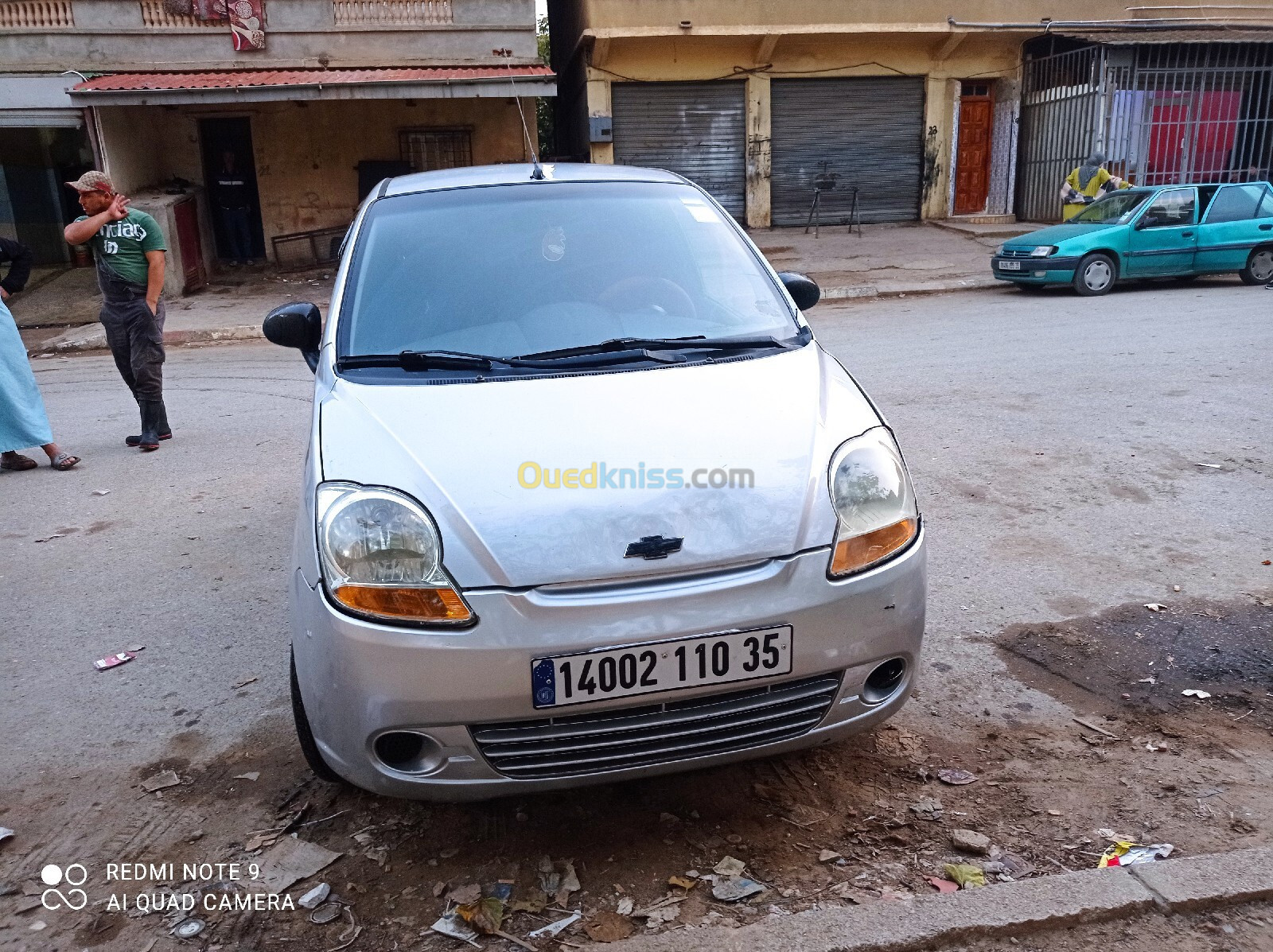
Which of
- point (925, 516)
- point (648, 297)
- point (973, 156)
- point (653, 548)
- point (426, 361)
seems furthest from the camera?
point (973, 156)

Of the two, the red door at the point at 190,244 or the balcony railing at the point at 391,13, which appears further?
the balcony railing at the point at 391,13

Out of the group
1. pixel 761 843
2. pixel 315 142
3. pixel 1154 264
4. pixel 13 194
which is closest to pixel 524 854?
pixel 761 843

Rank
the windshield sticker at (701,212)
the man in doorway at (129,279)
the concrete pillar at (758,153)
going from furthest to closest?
the concrete pillar at (758,153) < the man in doorway at (129,279) < the windshield sticker at (701,212)

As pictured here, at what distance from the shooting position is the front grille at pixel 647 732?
2287 mm

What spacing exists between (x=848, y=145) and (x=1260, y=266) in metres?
9.22

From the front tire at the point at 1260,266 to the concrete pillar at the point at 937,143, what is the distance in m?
8.65

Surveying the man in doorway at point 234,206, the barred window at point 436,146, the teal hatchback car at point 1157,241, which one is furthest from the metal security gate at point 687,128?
the teal hatchback car at point 1157,241

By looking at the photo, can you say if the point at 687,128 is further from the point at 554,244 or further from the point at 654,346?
the point at 654,346

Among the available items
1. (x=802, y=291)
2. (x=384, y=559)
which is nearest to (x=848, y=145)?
(x=802, y=291)

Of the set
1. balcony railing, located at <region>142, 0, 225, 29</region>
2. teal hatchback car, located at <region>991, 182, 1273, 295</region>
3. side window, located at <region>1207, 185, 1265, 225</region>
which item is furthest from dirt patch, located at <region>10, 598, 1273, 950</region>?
balcony railing, located at <region>142, 0, 225, 29</region>

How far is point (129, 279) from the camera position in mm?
6637

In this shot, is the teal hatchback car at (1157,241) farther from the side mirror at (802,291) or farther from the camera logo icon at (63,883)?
the camera logo icon at (63,883)

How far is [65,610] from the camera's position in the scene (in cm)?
430

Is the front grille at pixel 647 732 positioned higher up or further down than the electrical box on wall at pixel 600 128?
further down
